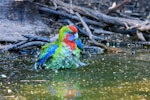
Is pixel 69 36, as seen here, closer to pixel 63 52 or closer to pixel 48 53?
pixel 63 52

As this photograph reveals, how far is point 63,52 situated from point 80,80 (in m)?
0.69

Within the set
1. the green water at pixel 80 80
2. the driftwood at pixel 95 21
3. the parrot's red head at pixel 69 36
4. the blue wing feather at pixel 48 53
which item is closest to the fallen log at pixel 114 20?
the driftwood at pixel 95 21

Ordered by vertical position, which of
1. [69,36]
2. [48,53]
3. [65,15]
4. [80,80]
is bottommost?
[65,15]

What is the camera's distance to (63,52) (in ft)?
21.4

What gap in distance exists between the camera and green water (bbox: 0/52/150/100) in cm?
513

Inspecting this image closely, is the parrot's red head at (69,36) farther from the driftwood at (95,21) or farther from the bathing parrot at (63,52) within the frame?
the driftwood at (95,21)

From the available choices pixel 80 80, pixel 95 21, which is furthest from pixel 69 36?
pixel 95 21

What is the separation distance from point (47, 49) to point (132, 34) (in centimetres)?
418

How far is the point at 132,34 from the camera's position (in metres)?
10.4

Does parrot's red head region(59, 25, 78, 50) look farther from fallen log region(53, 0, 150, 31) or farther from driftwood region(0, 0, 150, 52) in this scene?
fallen log region(53, 0, 150, 31)


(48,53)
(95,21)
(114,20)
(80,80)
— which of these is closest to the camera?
(80,80)

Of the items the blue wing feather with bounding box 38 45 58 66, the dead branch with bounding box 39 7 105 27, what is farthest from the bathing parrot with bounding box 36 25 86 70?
the dead branch with bounding box 39 7 105 27

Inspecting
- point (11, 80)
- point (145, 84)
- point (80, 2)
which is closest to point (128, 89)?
point (145, 84)

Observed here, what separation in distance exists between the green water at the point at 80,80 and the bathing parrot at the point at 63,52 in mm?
140
